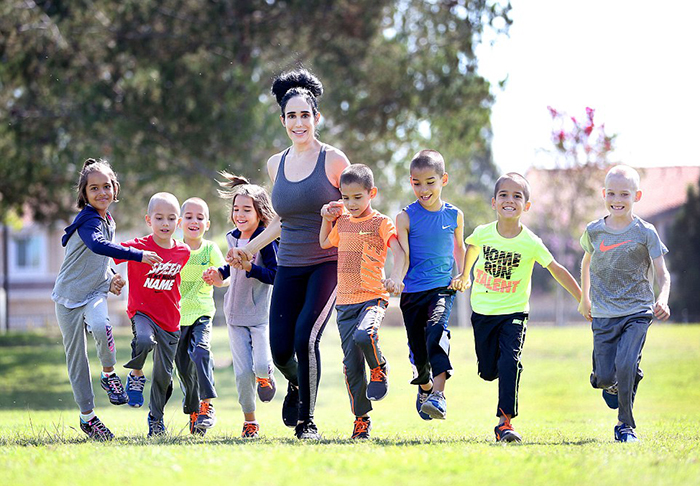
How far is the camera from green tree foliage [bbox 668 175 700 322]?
1087 inches

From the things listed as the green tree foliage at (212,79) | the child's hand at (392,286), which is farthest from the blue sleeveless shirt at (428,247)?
the green tree foliage at (212,79)

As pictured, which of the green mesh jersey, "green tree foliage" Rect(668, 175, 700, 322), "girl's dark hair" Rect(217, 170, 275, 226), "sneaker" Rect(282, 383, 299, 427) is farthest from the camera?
"green tree foliage" Rect(668, 175, 700, 322)

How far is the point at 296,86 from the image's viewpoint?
773 centimetres

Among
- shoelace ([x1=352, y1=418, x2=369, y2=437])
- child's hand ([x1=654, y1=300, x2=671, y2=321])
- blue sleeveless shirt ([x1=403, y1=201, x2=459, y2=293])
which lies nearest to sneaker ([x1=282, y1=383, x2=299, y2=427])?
shoelace ([x1=352, y1=418, x2=369, y2=437])

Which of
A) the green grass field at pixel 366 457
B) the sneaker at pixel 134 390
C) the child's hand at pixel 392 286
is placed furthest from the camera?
the sneaker at pixel 134 390

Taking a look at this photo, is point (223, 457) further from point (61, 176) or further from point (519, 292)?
point (61, 176)

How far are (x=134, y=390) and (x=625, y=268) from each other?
4016 mm

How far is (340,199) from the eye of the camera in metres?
7.26

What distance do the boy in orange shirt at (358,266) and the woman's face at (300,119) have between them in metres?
0.57

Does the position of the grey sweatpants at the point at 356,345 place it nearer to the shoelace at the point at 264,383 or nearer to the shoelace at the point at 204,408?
the shoelace at the point at 264,383

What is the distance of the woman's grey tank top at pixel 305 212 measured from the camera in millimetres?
7211

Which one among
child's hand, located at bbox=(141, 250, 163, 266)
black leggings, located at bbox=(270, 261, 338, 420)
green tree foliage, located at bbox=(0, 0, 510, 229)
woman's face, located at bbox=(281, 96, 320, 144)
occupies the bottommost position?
black leggings, located at bbox=(270, 261, 338, 420)

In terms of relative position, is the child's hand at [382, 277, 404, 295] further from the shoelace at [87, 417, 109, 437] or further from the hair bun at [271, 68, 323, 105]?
the shoelace at [87, 417, 109, 437]

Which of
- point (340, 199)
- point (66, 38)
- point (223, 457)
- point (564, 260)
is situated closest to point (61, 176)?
point (66, 38)
